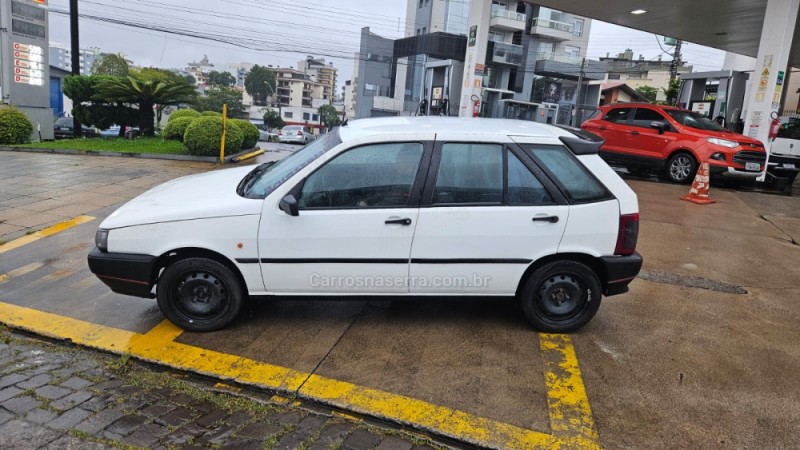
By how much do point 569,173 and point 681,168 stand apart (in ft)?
29.1

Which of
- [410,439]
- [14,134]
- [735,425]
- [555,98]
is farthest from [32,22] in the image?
[555,98]

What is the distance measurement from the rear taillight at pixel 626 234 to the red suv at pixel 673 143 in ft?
27.5

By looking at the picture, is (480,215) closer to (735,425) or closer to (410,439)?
(410,439)

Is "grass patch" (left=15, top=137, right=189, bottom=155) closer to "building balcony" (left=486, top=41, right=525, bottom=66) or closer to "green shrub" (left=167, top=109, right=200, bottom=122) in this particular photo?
"green shrub" (left=167, top=109, right=200, bottom=122)

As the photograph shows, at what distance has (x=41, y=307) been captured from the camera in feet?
14.4

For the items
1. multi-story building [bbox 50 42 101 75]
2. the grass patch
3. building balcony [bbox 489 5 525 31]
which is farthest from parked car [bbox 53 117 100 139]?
multi-story building [bbox 50 42 101 75]

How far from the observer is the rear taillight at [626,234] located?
3992mm

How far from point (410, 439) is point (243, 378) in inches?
46.7

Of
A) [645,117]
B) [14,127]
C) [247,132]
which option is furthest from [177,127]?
[645,117]

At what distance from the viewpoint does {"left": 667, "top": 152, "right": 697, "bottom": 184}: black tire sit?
11297 millimetres

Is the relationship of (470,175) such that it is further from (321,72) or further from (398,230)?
(321,72)

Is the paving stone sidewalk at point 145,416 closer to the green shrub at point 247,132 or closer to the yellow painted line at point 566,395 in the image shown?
the yellow painted line at point 566,395

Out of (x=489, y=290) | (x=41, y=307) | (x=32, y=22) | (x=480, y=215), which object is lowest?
(x=41, y=307)

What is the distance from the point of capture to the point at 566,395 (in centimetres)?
337
